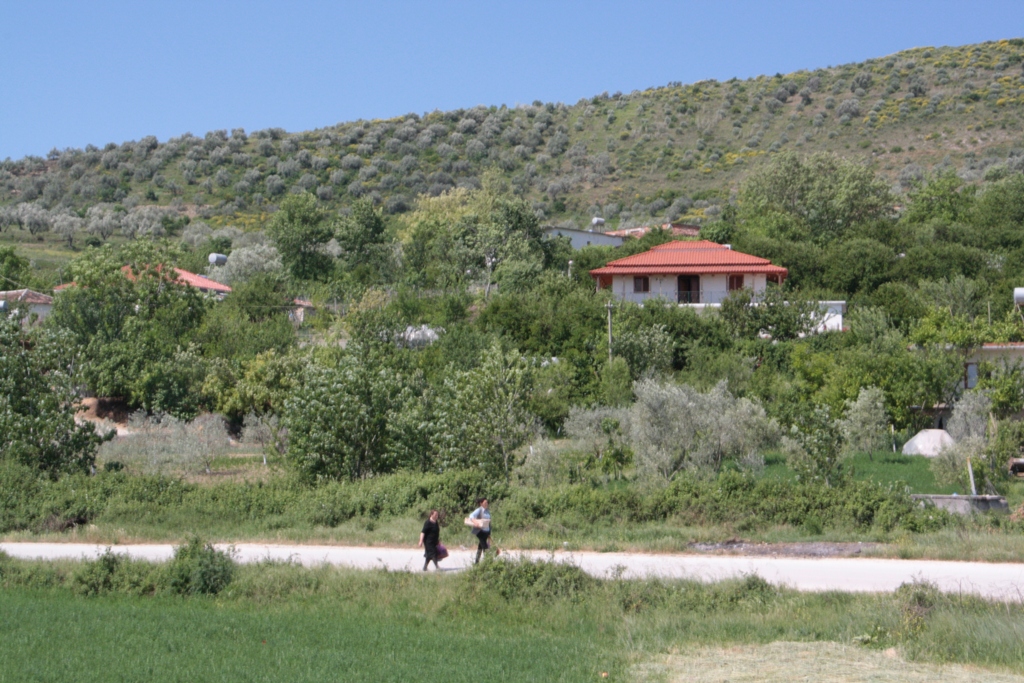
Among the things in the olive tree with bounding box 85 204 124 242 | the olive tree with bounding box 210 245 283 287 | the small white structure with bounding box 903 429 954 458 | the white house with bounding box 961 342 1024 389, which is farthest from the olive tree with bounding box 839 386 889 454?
the olive tree with bounding box 85 204 124 242

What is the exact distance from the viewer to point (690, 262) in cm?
5391

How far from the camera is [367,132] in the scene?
402 ft

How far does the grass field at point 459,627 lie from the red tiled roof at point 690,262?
39459 mm

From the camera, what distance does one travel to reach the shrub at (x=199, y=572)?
16.3 meters

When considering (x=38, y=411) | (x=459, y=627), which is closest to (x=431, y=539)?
(x=459, y=627)

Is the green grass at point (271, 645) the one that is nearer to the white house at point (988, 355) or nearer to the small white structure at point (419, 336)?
the white house at point (988, 355)

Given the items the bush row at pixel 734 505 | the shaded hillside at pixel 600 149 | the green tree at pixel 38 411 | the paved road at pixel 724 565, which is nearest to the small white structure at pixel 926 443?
the bush row at pixel 734 505

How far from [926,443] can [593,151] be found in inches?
3047

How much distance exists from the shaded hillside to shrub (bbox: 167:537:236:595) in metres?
72.9

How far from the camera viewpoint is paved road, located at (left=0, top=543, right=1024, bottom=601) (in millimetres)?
15453

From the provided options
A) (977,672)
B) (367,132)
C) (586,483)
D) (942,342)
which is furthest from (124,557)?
(367,132)

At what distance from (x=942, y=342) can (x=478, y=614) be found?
31.0 m

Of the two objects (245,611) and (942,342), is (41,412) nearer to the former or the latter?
(245,611)

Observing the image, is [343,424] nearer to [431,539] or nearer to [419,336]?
[431,539]
